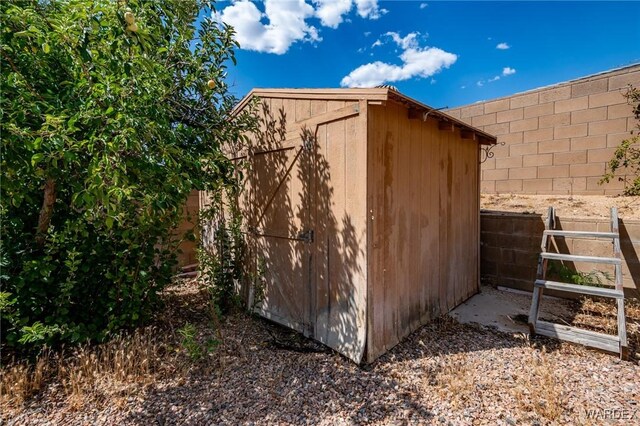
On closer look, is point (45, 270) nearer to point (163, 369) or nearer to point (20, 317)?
point (20, 317)

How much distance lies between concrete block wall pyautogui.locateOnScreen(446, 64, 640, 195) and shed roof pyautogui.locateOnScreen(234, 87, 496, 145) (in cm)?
269

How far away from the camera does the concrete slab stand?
140 inches

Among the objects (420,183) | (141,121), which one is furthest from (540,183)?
(141,121)

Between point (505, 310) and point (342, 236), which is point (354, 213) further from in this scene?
point (505, 310)

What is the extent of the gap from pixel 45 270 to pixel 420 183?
3.63m

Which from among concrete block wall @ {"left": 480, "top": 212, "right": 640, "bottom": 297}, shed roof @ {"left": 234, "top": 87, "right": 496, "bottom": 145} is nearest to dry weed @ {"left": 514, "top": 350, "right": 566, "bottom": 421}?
concrete block wall @ {"left": 480, "top": 212, "right": 640, "bottom": 297}

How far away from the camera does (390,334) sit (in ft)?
9.62

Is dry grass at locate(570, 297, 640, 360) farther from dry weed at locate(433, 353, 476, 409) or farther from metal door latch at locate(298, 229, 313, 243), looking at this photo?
metal door latch at locate(298, 229, 313, 243)

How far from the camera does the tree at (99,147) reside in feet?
6.31

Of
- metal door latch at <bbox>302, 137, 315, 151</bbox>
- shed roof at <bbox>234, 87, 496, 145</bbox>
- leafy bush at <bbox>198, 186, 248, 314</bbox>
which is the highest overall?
shed roof at <bbox>234, 87, 496, 145</bbox>

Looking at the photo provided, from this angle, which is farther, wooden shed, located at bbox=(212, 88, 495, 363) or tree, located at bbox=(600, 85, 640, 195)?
tree, located at bbox=(600, 85, 640, 195)

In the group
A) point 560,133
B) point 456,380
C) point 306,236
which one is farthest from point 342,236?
point 560,133

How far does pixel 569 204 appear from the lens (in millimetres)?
5094

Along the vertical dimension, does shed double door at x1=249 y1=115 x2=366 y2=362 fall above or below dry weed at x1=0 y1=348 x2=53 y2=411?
above
